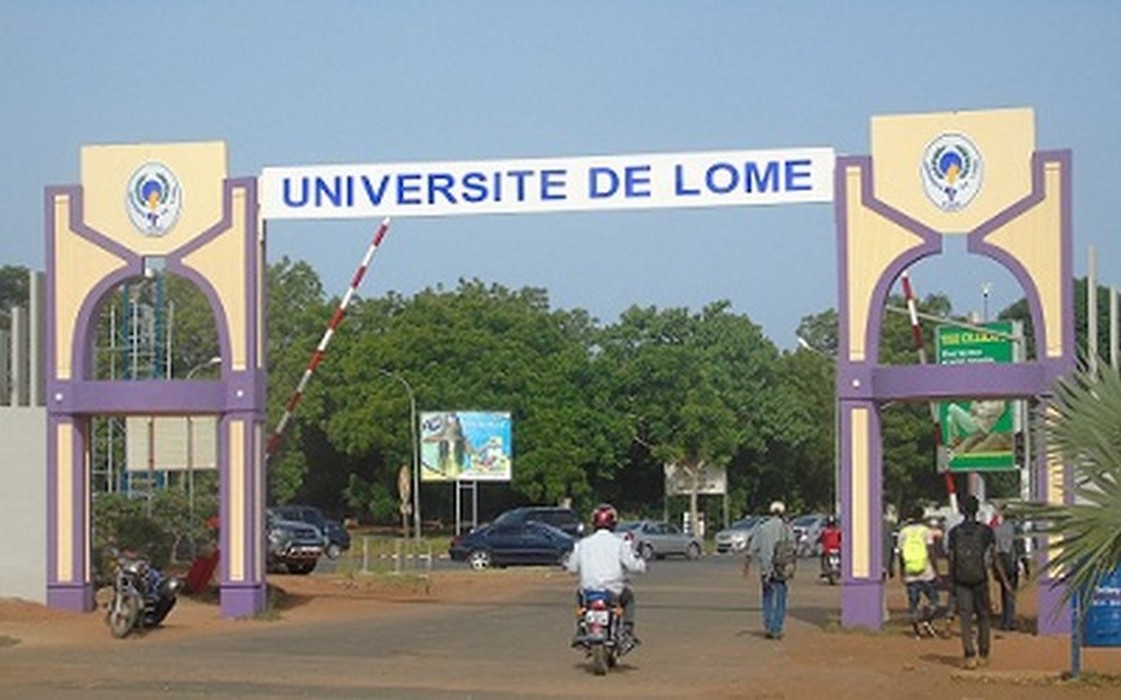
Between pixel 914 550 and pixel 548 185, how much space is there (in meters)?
7.07

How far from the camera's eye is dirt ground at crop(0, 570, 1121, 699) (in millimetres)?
17812

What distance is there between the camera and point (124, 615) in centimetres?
2428

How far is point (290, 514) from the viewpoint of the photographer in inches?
2258

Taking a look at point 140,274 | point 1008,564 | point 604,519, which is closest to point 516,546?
point 140,274

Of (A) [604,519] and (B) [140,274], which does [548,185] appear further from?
(A) [604,519]

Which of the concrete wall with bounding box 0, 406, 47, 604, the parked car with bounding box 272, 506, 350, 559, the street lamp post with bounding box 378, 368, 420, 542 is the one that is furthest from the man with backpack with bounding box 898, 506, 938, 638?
the street lamp post with bounding box 378, 368, 420, 542

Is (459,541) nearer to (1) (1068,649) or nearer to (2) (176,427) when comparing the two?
(2) (176,427)

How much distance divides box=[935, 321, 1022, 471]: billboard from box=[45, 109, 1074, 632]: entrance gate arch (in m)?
16.4

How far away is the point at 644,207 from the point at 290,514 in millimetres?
33054

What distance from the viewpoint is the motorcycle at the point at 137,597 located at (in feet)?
79.7

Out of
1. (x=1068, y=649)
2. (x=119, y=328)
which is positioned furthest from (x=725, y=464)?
(x=1068, y=649)

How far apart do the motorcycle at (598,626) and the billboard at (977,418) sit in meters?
23.5

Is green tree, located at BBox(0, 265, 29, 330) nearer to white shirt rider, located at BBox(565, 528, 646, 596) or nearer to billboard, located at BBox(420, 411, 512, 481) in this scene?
billboard, located at BBox(420, 411, 512, 481)

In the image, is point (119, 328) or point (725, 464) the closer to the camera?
point (119, 328)
